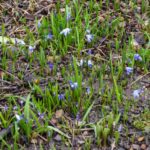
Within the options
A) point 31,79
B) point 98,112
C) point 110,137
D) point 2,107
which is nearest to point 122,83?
point 98,112

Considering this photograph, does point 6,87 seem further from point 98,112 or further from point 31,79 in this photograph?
point 98,112

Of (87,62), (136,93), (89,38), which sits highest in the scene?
(89,38)

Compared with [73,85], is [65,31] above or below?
above

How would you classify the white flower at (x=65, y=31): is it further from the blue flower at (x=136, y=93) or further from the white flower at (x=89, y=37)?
the blue flower at (x=136, y=93)

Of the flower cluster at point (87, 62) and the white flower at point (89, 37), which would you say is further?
the white flower at point (89, 37)

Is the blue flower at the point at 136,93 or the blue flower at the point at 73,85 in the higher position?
the blue flower at the point at 73,85

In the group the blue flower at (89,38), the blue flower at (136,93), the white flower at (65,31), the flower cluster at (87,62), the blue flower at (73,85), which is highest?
the white flower at (65,31)

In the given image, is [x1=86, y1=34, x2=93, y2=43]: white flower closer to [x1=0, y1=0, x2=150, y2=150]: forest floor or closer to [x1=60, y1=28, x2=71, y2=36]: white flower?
[x1=0, y1=0, x2=150, y2=150]: forest floor

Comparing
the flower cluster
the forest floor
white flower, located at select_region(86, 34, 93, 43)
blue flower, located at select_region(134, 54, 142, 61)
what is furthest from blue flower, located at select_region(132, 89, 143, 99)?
white flower, located at select_region(86, 34, 93, 43)

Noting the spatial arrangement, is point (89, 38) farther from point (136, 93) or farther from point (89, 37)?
point (136, 93)

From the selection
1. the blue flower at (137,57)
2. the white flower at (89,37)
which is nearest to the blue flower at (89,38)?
the white flower at (89,37)

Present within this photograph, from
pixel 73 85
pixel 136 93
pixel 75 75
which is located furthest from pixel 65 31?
pixel 136 93

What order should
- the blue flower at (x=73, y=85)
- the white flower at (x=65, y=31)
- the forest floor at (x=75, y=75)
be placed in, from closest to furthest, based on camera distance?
the forest floor at (x=75, y=75), the blue flower at (x=73, y=85), the white flower at (x=65, y=31)
